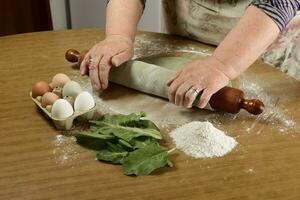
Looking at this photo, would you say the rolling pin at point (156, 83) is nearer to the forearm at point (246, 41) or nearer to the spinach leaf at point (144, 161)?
the forearm at point (246, 41)

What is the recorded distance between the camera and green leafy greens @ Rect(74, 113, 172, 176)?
832 mm

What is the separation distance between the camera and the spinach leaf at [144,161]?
2.71ft

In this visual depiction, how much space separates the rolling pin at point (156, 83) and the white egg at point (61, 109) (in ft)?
0.69

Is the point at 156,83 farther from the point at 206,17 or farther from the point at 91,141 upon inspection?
the point at 206,17

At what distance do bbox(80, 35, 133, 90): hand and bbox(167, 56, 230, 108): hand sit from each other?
163 millimetres

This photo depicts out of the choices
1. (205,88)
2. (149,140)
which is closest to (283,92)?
(205,88)

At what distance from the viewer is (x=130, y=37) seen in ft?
4.17

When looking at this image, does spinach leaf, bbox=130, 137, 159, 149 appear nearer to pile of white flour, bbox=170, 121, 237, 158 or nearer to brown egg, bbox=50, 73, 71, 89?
pile of white flour, bbox=170, 121, 237, 158

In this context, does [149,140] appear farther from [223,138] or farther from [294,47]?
[294,47]

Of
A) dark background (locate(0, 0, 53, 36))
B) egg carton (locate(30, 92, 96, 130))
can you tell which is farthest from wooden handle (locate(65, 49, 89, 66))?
dark background (locate(0, 0, 53, 36))

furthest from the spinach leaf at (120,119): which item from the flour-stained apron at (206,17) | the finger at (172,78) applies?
the flour-stained apron at (206,17)

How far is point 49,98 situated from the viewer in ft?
3.23

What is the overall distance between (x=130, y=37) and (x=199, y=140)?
17.8 inches

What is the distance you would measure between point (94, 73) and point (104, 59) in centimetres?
5
